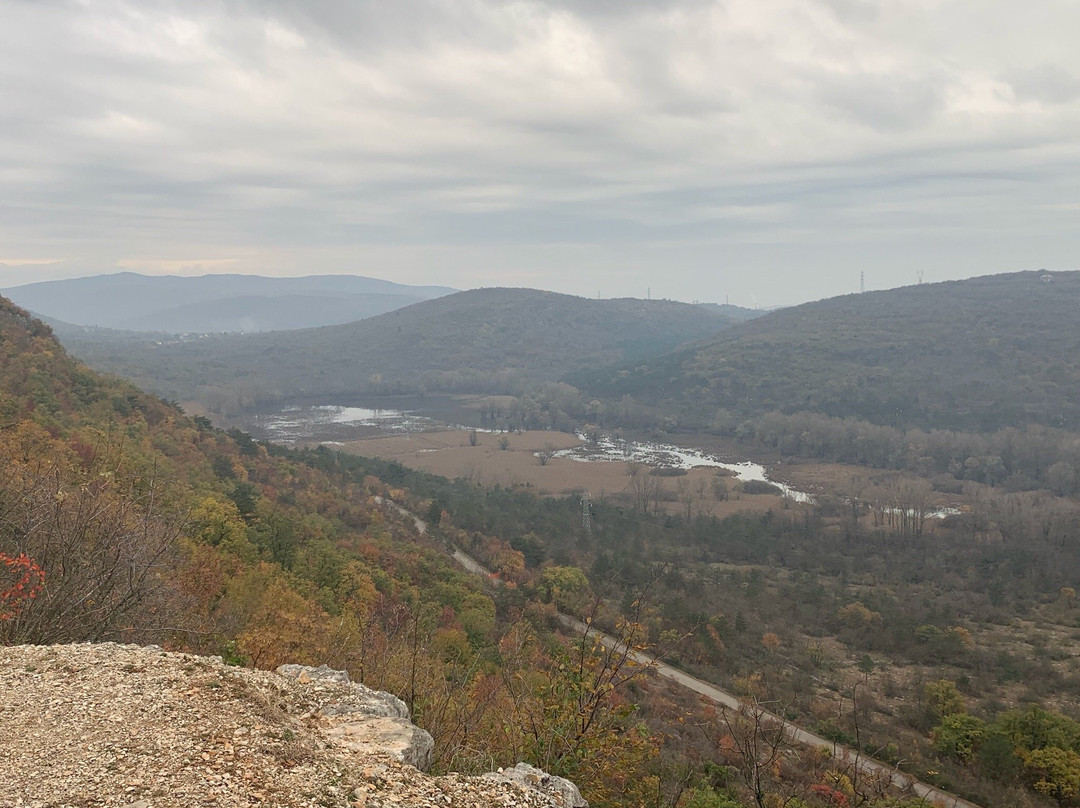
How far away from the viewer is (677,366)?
641 feet

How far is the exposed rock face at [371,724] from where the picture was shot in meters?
8.45

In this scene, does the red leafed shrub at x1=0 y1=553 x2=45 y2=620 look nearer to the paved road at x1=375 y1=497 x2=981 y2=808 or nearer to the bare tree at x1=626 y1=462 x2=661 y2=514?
the paved road at x1=375 y1=497 x2=981 y2=808

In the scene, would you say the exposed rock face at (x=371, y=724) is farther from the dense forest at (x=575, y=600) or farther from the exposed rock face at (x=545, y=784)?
the exposed rock face at (x=545, y=784)

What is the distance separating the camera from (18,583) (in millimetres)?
10727

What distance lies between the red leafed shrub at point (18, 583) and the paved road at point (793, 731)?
31.8 feet

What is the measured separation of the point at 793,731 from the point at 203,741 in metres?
27.4

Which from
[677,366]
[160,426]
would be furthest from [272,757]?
[677,366]

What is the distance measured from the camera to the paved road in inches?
827

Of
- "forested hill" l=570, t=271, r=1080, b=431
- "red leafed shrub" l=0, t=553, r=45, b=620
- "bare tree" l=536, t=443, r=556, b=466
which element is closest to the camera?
"red leafed shrub" l=0, t=553, r=45, b=620

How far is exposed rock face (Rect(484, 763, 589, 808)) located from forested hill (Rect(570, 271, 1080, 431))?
149 metres

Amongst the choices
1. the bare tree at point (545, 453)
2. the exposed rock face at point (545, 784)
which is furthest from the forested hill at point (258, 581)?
the bare tree at point (545, 453)

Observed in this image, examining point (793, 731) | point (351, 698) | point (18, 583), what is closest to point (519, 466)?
point (793, 731)

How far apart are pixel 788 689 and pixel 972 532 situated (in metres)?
50.3

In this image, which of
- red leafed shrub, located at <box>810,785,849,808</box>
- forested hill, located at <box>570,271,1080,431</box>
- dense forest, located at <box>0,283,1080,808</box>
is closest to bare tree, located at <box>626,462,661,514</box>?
dense forest, located at <box>0,283,1080,808</box>
